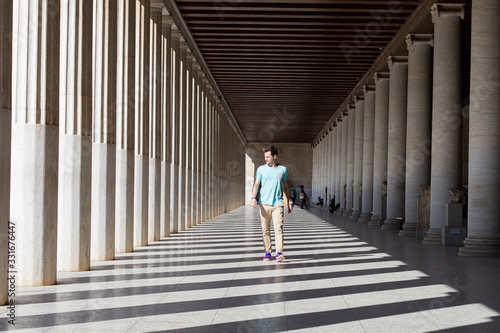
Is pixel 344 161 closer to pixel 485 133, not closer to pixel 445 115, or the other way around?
pixel 445 115

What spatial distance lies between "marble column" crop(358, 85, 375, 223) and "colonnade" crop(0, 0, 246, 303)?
45.4 feet

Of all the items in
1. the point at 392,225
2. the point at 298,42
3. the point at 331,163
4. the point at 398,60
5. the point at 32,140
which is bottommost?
the point at 392,225

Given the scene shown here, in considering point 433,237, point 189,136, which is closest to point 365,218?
point 189,136

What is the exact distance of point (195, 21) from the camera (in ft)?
89.9

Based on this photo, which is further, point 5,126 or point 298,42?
point 298,42

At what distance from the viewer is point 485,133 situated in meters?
17.1

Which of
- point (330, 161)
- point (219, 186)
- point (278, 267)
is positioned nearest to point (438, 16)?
point (278, 267)

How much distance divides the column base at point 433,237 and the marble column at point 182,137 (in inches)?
438

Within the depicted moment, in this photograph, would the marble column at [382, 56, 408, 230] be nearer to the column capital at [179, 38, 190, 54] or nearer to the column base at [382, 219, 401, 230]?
the column base at [382, 219, 401, 230]

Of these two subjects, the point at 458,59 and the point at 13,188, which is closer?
the point at 13,188

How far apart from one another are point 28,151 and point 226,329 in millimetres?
5101

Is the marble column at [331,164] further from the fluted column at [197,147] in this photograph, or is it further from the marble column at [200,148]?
the fluted column at [197,147]

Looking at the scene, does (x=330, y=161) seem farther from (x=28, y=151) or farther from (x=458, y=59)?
(x=28, y=151)

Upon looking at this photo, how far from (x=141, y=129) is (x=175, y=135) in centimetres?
744
